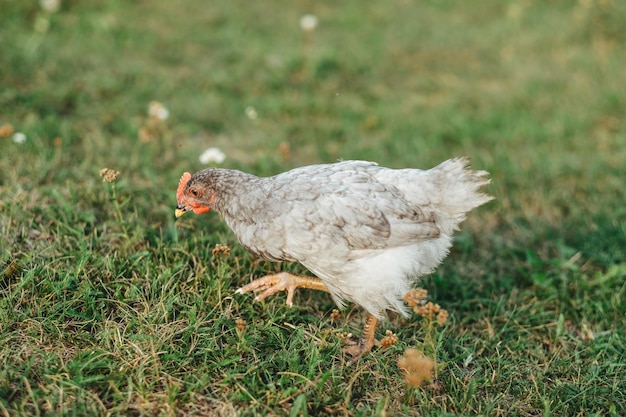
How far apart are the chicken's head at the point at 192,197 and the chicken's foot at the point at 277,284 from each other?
0.54m

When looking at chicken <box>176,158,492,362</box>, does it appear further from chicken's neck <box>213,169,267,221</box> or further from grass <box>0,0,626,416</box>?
grass <box>0,0,626,416</box>

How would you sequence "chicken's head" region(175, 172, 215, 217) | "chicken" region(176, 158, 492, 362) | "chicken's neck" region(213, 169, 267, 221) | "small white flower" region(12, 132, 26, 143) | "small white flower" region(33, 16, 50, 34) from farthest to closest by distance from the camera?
1. "small white flower" region(33, 16, 50, 34)
2. "small white flower" region(12, 132, 26, 143)
3. "chicken's head" region(175, 172, 215, 217)
4. "chicken's neck" region(213, 169, 267, 221)
5. "chicken" region(176, 158, 492, 362)

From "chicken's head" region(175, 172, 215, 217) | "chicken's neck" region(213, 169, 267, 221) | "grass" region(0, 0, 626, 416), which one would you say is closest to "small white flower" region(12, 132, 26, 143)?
"grass" region(0, 0, 626, 416)

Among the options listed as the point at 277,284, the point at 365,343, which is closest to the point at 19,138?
the point at 277,284

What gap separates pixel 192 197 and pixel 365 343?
52.1 inches

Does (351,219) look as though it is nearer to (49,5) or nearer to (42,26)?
(42,26)

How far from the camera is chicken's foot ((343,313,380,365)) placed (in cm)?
297

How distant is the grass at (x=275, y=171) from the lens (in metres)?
2.69

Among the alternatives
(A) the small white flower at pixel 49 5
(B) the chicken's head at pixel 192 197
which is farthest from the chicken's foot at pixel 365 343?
(A) the small white flower at pixel 49 5

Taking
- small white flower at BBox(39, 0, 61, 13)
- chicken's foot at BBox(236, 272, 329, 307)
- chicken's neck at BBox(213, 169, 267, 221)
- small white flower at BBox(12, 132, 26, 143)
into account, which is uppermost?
chicken's neck at BBox(213, 169, 267, 221)

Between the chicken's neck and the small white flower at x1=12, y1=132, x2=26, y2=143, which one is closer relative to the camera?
the chicken's neck

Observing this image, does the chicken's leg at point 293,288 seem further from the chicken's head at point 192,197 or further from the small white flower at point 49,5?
the small white flower at point 49,5

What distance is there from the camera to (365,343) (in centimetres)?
307

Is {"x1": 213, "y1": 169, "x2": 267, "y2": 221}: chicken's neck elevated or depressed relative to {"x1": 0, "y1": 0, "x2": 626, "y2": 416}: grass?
elevated
